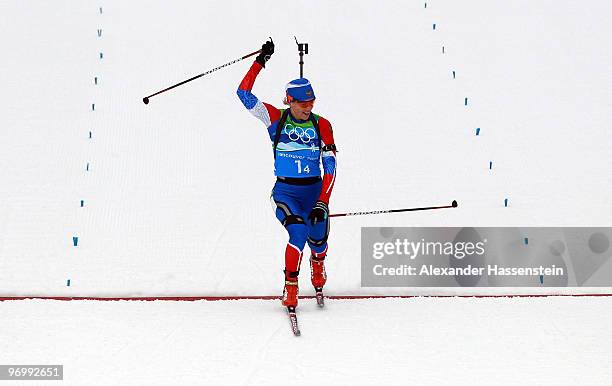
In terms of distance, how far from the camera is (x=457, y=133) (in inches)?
352

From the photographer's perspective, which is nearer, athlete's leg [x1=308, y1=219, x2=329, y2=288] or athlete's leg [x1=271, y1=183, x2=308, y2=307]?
athlete's leg [x1=271, y1=183, x2=308, y2=307]

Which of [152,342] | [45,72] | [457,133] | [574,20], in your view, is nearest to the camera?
[152,342]

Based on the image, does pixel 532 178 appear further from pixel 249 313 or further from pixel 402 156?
pixel 249 313

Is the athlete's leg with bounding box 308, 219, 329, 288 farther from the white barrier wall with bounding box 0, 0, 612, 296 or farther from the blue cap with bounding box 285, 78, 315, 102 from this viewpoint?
the blue cap with bounding box 285, 78, 315, 102

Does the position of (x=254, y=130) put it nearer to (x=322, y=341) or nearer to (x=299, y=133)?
(x=299, y=133)

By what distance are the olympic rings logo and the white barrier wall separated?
137cm

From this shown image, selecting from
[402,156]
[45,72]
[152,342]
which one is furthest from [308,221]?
[45,72]

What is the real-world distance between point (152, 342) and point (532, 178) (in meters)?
4.60

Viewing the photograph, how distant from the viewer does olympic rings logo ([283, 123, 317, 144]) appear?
5.49m

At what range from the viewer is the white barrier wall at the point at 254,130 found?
681 cm

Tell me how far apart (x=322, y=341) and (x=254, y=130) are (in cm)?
428

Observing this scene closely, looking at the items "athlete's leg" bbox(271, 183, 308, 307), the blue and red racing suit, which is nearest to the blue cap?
the blue and red racing suit

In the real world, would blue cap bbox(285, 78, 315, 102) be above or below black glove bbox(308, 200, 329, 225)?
above

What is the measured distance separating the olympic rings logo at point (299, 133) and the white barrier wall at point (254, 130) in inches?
53.9
